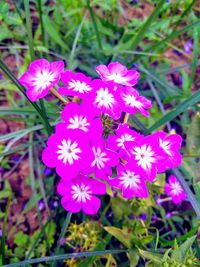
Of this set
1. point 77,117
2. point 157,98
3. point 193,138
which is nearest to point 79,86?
point 77,117

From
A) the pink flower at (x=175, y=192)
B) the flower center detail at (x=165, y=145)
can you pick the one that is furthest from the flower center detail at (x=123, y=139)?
the pink flower at (x=175, y=192)

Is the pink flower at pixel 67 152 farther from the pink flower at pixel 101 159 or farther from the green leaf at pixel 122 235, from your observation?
the green leaf at pixel 122 235

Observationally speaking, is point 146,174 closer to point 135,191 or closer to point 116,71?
point 135,191

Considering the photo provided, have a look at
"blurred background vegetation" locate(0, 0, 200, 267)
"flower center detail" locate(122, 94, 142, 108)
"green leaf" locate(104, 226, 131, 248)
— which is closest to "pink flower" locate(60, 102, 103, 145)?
"flower center detail" locate(122, 94, 142, 108)

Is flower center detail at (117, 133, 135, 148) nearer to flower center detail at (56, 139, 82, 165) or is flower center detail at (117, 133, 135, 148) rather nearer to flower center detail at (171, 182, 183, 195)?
flower center detail at (56, 139, 82, 165)

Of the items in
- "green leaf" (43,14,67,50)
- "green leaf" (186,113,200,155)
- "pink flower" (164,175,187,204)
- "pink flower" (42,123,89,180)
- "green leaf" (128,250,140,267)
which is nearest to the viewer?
"pink flower" (42,123,89,180)

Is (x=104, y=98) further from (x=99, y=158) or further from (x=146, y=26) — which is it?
(x=146, y=26)
